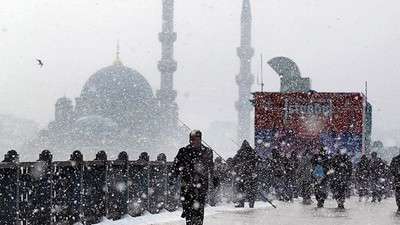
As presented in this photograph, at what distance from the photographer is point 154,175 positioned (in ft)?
50.2

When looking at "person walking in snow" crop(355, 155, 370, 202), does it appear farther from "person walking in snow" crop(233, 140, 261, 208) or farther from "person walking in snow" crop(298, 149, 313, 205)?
"person walking in snow" crop(233, 140, 261, 208)

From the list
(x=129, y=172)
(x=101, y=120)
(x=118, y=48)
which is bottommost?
(x=129, y=172)

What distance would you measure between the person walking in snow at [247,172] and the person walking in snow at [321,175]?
1578 mm

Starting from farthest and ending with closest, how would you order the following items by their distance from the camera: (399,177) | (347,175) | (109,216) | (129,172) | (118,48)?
(118,48)
(347,175)
(399,177)
(129,172)
(109,216)

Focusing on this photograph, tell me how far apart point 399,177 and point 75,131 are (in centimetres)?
13929

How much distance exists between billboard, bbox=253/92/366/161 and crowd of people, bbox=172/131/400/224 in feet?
26.6

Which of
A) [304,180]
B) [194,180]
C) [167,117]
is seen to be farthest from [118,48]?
[194,180]

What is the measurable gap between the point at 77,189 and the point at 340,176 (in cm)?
904

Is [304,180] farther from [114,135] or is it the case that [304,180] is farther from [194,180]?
[114,135]

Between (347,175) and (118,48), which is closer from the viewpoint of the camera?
(347,175)

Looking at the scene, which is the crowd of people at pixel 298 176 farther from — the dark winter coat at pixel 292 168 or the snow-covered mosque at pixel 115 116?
the snow-covered mosque at pixel 115 116

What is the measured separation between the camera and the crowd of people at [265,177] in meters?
9.78

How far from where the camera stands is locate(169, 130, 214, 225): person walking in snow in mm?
9734

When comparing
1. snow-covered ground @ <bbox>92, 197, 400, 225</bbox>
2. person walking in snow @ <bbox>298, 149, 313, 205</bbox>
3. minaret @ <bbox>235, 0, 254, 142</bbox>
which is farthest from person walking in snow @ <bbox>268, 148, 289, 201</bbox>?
minaret @ <bbox>235, 0, 254, 142</bbox>
